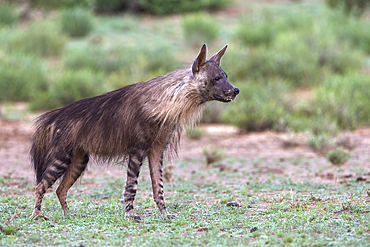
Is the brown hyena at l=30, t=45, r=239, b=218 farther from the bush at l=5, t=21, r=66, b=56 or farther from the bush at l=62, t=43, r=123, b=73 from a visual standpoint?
the bush at l=5, t=21, r=66, b=56

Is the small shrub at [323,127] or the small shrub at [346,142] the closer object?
the small shrub at [346,142]

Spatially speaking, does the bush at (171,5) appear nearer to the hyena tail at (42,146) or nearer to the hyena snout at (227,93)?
the hyena tail at (42,146)

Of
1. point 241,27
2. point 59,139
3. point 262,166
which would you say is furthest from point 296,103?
point 59,139

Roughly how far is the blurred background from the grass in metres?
3.55

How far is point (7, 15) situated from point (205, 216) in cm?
1986

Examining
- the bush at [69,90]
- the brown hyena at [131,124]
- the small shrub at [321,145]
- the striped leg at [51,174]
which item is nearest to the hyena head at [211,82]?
the brown hyena at [131,124]

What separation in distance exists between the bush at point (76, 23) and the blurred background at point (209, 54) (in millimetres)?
46

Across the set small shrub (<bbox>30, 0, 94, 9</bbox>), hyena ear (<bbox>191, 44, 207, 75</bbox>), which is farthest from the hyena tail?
small shrub (<bbox>30, 0, 94, 9</bbox>)

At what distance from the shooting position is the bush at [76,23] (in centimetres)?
2344

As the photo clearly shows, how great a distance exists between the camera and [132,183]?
5.68 m

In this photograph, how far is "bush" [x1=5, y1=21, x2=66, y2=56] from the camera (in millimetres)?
20062

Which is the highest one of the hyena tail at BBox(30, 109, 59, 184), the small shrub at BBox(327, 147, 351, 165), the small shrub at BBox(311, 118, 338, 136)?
the hyena tail at BBox(30, 109, 59, 184)

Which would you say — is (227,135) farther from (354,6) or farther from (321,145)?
(354,6)

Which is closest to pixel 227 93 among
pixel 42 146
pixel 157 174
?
pixel 157 174
